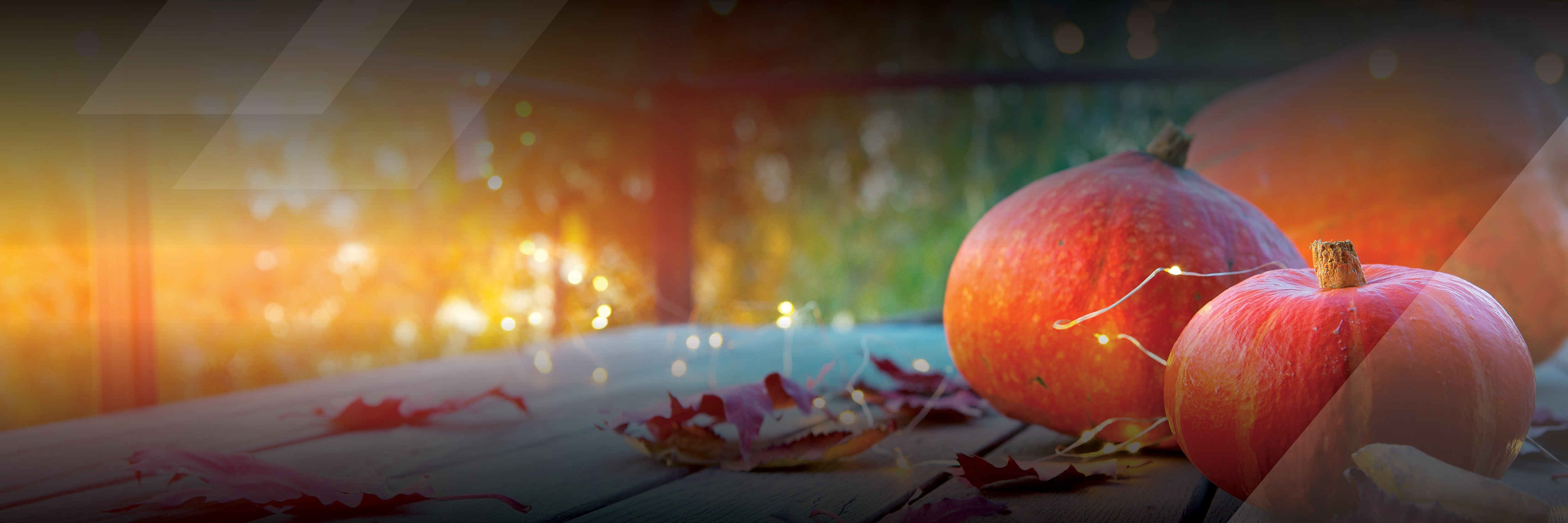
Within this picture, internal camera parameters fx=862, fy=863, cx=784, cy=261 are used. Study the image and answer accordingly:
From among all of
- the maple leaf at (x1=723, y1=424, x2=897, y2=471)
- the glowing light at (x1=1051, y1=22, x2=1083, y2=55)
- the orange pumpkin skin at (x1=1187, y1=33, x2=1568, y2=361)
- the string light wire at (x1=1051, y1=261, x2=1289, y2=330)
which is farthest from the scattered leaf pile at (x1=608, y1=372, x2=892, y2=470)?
the glowing light at (x1=1051, y1=22, x2=1083, y2=55)

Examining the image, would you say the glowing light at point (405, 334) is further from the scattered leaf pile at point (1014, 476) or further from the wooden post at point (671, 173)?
the scattered leaf pile at point (1014, 476)

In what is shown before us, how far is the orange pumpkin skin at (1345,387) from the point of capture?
684mm

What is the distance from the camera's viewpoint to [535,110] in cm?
282

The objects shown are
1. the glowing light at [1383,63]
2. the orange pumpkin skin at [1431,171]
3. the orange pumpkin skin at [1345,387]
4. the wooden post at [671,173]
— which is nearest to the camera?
the orange pumpkin skin at [1345,387]

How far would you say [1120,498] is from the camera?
82 centimetres

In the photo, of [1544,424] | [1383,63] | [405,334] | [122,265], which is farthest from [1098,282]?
[405,334]

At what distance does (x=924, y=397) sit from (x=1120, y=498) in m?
0.63

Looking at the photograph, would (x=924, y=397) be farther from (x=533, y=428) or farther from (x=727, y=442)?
(x=533, y=428)

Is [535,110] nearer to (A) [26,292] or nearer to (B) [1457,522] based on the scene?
(A) [26,292]

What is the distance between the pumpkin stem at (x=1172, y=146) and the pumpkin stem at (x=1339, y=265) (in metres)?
0.33

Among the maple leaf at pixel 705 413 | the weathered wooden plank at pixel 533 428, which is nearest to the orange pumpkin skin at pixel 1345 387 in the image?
the maple leaf at pixel 705 413

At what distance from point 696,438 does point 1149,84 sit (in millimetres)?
1961

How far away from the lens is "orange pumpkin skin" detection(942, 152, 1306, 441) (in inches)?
37.7

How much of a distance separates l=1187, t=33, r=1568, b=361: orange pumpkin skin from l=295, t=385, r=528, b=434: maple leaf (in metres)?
1.30
